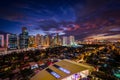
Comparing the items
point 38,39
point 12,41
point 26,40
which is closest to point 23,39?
point 26,40

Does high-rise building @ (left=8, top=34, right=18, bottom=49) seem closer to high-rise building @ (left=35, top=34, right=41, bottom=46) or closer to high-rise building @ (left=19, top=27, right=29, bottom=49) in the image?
high-rise building @ (left=19, top=27, right=29, bottom=49)

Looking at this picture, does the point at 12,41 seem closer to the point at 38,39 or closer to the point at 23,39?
the point at 23,39

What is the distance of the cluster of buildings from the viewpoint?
6655 cm

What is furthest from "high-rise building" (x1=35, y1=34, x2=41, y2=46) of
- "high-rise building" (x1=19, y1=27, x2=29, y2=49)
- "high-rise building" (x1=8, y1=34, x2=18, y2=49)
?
"high-rise building" (x1=8, y1=34, x2=18, y2=49)

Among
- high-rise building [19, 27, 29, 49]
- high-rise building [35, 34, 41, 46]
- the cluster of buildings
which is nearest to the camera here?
the cluster of buildings

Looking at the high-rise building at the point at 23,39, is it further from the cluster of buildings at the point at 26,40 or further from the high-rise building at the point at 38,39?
the high-rise building at the point at 38,39

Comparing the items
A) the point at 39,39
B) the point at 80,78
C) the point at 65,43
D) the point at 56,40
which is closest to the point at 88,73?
the point at 80,78

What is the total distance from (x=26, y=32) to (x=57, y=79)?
249 feet

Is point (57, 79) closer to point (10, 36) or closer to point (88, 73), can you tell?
point (88, 73)

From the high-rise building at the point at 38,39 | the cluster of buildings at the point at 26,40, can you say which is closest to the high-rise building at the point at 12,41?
the cluster of buildings at the point at 26,40

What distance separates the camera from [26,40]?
255ft

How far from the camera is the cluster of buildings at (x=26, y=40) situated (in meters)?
66.6

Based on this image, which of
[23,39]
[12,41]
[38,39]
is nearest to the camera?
[12,41]

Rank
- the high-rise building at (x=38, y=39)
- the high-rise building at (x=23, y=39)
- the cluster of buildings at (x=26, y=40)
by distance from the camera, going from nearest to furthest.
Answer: the cluster of buildings at (x=26, y=40)
the high-rise building at (x=23, y=39)
the high-rise building at (x=38, y=39)
